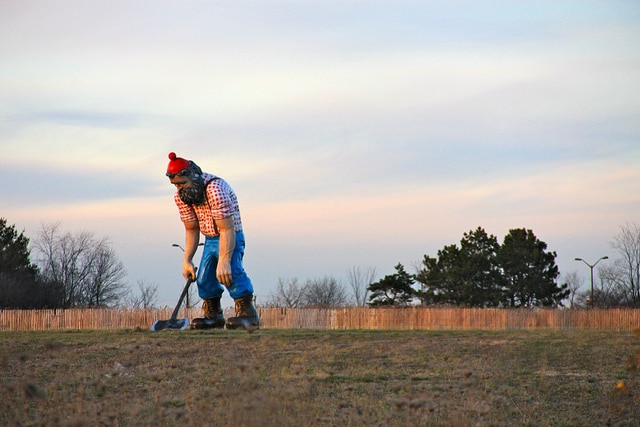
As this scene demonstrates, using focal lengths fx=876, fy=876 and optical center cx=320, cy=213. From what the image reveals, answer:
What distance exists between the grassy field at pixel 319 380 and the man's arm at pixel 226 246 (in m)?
1.51

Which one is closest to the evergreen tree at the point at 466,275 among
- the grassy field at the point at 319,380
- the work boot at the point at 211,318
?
the grassy field at the point at 319,380

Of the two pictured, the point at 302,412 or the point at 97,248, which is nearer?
the point at 302,412

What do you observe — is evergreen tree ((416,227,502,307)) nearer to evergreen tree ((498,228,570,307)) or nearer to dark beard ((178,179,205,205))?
evergreen tree ((498,228,570,307))

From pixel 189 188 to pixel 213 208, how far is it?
53 centimetres

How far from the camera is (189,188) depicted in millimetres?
14898

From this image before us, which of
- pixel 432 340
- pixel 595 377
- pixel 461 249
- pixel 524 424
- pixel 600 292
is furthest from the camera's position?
pixel 600 292

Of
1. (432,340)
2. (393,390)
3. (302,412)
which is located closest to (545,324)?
(432,340)

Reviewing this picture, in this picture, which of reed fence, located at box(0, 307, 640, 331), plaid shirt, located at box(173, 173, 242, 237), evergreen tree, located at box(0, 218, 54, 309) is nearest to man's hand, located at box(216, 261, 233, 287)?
plaid shirt, located at box(173, 173, 242, 237)

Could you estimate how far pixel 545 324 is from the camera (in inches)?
1432

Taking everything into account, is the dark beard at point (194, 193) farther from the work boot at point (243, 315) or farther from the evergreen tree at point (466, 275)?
the evergreen tree at point (466, 275)

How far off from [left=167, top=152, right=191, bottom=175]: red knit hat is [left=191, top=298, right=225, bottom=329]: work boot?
2703mm

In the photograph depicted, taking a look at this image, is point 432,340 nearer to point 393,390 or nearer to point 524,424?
point 393,390

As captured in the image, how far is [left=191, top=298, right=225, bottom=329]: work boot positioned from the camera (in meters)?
16.2

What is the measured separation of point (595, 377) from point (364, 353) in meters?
5.02
